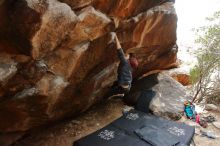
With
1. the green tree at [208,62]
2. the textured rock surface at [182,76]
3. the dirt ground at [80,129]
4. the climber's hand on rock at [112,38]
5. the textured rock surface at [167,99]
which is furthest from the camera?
the textured rock surface at [182,76]

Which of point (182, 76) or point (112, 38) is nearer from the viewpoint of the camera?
point (112, 38)

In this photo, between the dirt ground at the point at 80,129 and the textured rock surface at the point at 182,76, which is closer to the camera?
the dirt ground at the point at 80,129

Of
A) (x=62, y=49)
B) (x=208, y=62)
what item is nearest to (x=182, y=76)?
(x=208, y=62)

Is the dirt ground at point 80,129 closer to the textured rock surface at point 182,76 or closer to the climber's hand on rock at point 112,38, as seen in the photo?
the climber's hand on rock at point 112,38

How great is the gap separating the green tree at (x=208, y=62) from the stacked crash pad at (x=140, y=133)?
2.90m

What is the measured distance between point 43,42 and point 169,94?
4.71m

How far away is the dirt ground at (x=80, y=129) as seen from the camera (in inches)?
239

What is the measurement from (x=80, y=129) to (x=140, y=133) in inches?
55.0

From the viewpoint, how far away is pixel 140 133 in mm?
6188

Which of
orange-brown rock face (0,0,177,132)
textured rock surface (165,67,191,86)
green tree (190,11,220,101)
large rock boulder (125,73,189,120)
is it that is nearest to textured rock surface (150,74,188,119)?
large rock boulder (125,73,189,120)

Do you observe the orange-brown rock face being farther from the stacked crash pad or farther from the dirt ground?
the stacked crash pad

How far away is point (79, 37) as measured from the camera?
5.12 meters

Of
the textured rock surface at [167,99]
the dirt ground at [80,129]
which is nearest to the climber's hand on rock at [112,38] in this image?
the dirt ground at [80,129]

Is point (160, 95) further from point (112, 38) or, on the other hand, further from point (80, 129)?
point (112, 38)
